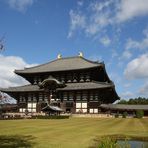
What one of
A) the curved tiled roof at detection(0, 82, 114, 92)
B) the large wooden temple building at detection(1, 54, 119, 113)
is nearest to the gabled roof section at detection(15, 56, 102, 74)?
the large wooden temple building at detection(1, 54, 119, 113)

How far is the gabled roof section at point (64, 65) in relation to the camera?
79.2m

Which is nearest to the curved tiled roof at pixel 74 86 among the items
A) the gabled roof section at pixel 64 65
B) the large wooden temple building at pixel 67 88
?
the large wooden temple building at pixel 67 88

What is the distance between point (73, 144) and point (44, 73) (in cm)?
6441

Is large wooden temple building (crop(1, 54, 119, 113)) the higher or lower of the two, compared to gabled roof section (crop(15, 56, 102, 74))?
lower

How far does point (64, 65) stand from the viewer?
279 ft

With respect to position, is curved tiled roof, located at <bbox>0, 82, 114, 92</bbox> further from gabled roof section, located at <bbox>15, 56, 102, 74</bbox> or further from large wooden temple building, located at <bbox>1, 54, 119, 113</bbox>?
gabled roof section, located at <bbox>15, 56, 102, 74</bbox>

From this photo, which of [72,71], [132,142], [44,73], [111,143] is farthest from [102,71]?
[111,143]

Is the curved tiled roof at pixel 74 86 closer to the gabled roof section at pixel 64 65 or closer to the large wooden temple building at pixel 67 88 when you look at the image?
the large wooden temple building at pixel 67 88

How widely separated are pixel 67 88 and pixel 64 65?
11.0 m

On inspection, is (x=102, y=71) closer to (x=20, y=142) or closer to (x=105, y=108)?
(x=105, y=108)

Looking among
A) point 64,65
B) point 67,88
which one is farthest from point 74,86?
point 64,65

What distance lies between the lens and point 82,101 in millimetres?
75250

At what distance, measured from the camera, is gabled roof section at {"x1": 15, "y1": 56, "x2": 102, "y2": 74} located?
79150 mm

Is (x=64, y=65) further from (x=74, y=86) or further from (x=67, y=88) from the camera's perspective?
(x=67, y=88)
